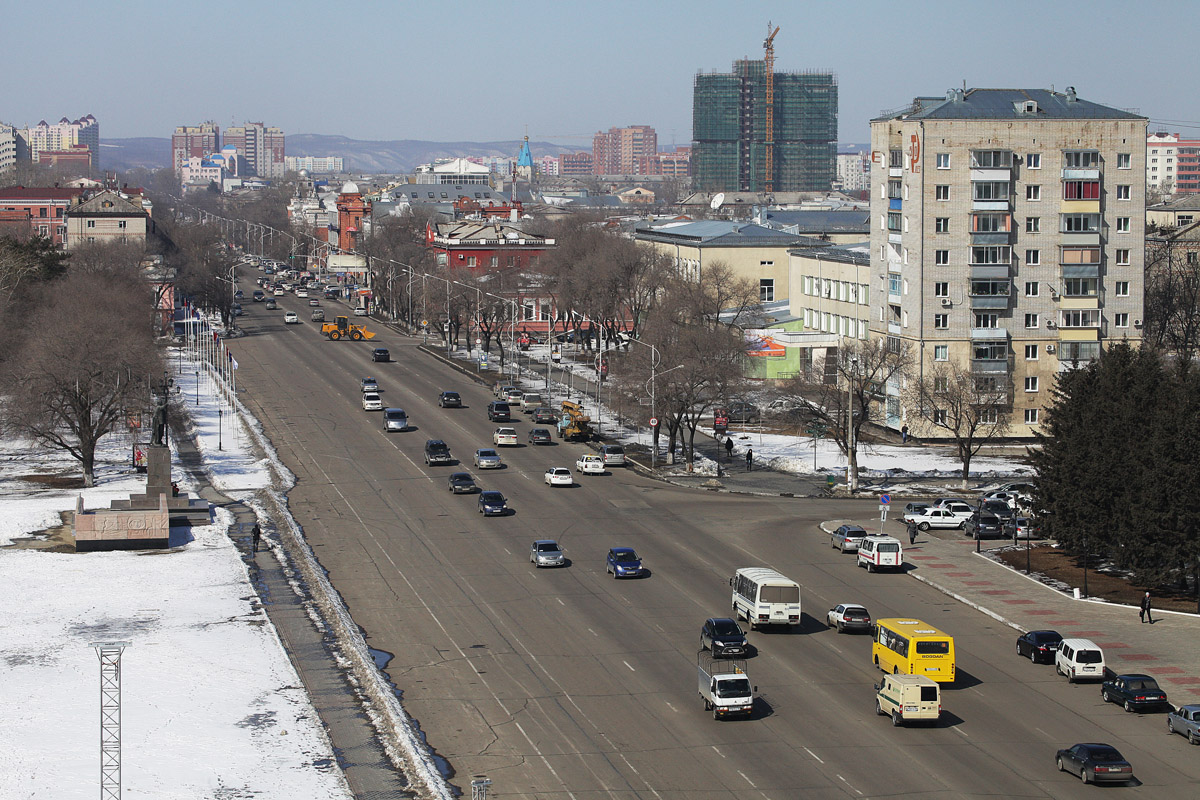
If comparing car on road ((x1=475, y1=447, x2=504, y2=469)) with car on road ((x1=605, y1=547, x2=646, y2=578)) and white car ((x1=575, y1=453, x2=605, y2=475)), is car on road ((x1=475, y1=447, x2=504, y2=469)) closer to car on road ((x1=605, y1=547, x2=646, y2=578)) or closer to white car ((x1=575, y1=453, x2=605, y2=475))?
white car ((x1=575, y1=453, x2=605, y2=475))

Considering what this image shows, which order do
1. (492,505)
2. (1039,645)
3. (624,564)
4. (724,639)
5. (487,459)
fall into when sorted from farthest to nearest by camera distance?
(487,459) → (492,505) → (624,564) → (1039,645) → (724,639)

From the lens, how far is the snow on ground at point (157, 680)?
1363 inches

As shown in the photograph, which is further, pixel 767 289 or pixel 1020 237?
pixel 767 289

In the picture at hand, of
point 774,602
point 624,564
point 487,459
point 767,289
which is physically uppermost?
point 767,289

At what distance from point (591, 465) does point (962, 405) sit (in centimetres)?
1918

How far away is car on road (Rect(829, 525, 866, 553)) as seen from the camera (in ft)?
194

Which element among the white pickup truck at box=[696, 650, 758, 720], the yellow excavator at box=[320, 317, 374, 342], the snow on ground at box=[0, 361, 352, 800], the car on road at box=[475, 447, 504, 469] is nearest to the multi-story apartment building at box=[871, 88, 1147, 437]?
the car on road at box=[475, 447, 504, 469]

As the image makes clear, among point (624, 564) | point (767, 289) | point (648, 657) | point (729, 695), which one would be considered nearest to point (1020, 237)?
point (767, 289)

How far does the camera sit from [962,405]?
78250 mm

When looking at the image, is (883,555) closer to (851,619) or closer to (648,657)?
(851,619)

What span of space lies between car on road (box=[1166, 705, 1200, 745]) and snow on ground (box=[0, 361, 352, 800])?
20213 mm

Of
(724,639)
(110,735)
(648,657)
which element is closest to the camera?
(110,735)

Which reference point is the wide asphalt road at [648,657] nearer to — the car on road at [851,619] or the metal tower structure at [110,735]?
the car on road at [851,619]

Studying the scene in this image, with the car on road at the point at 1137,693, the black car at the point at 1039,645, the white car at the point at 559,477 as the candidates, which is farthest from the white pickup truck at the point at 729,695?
Result: the white car at the point at 559,477
